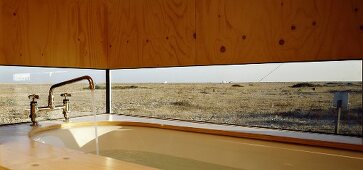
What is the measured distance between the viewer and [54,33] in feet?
7.28

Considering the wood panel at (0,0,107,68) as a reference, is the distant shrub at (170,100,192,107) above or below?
below

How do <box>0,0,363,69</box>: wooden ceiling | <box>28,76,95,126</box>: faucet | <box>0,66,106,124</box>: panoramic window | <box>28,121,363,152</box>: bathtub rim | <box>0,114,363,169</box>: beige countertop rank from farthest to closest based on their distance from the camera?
1. <box>0,66,106,124</box>: panoramic window
2. <box>28,76,95,126</box>: faucet
3. <box>0,0,363,69</box>: wooden ceiling
4. <box>28,121,363,152</box>: bathtub rim
5. <box>0,114,363,169</box>: beige countertop

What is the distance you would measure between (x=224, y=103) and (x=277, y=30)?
720mm

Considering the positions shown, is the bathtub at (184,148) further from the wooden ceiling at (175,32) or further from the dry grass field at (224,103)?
the wooden ceiling at (175,32)

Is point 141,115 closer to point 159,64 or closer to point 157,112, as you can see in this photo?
point 157,112

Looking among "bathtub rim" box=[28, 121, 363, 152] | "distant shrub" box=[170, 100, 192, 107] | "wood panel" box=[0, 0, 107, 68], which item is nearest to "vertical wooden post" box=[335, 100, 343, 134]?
"bathtub rim" box=[28, 121, 363, 152]

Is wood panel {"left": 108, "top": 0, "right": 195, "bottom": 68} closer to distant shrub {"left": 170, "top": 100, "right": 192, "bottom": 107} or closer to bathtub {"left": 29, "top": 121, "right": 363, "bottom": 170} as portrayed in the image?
distant shrub {"left": 170, "top": 100, "right": 192, "bottom": 107}

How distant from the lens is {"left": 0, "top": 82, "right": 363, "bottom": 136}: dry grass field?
1.68 meters

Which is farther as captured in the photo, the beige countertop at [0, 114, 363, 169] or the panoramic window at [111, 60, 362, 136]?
the panoramic window at [111, 60, 362, 136]

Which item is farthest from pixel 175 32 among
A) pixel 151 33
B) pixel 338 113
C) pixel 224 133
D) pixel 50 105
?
pixel 338 113

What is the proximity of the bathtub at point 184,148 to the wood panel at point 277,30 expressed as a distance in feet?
1.69

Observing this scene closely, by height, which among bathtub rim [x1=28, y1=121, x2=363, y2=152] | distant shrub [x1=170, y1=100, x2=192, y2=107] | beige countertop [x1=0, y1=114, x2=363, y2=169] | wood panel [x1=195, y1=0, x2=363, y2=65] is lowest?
bathtub rim [x1=28, y1=121, x2=363, y2=152]

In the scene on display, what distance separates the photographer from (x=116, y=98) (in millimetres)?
2752

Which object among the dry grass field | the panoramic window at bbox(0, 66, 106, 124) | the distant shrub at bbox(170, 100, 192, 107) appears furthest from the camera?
the distant shrub at bbox(170, 100, 192, 107)
